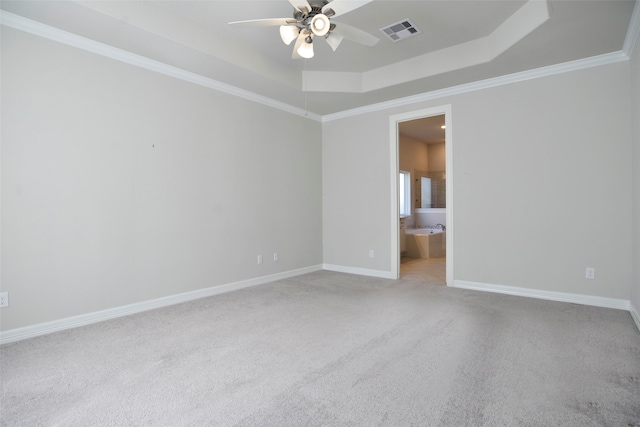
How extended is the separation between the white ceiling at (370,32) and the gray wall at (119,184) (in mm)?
382

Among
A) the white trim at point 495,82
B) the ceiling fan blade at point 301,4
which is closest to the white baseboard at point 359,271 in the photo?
the white trim at point 495,82

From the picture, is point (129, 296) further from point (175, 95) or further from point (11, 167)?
point (175, 95)

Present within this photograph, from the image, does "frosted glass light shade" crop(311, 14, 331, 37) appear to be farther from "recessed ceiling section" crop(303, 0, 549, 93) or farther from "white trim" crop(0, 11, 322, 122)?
"white trim" crop(0, 11, 322, 122)

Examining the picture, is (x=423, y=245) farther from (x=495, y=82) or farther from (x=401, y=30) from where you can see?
(x=401, y=30)

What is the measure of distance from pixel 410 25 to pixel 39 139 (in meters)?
3.48

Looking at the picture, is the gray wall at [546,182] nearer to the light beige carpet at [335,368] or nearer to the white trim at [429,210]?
the light beige carpet at [335,368]

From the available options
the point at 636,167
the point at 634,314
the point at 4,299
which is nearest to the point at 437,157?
the point at 636,167

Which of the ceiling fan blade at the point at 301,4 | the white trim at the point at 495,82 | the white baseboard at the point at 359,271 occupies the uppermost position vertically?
the white trim at the point at 495,82

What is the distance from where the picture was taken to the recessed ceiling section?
2.94m

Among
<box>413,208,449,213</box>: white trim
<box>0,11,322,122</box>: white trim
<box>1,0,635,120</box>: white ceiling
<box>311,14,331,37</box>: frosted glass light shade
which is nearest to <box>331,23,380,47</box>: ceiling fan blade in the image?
<box>311,14,331,37</box>: frosted glass light shade

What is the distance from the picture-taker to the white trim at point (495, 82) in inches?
133

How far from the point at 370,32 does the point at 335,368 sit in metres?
3.14

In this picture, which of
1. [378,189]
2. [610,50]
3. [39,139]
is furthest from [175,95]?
[610,50]

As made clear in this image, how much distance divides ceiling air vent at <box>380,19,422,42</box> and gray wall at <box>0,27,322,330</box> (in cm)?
201
